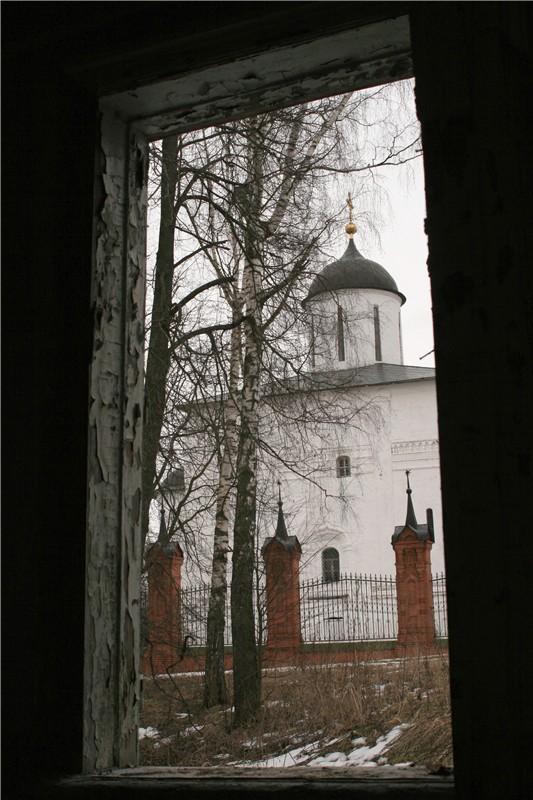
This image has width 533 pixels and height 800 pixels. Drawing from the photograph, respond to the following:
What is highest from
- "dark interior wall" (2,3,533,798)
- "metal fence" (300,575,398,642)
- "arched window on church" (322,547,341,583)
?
"arched window on church" (322,547,341,583)

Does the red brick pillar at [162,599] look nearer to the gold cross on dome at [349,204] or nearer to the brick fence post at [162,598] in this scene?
the brick fence post at [162,598]

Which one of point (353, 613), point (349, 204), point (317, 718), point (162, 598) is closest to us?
point (317, 718)

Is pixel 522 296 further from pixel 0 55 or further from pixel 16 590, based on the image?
pixel 0 55

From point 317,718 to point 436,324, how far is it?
7.03m

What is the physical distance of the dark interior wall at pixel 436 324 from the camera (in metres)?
0.77

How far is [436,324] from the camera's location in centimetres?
85

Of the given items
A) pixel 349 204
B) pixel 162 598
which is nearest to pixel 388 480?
pixel 349 204

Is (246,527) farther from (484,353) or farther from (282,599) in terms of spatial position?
(484,353)

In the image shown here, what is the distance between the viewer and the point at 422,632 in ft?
47.0

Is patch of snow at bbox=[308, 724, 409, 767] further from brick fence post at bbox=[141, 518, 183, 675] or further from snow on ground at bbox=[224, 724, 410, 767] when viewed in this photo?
brick fence post at bbox=[141, 518, 183, 675]

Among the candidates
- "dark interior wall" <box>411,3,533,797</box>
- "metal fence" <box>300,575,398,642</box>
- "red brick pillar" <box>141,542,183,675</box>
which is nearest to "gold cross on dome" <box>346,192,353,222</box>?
"red brick pillar" <box>141,542,183,675</box>

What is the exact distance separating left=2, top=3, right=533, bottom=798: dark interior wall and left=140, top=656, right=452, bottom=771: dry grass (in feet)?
16.2

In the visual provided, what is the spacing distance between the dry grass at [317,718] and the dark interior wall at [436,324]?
495 cm

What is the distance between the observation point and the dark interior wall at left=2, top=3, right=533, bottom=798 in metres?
0.77
